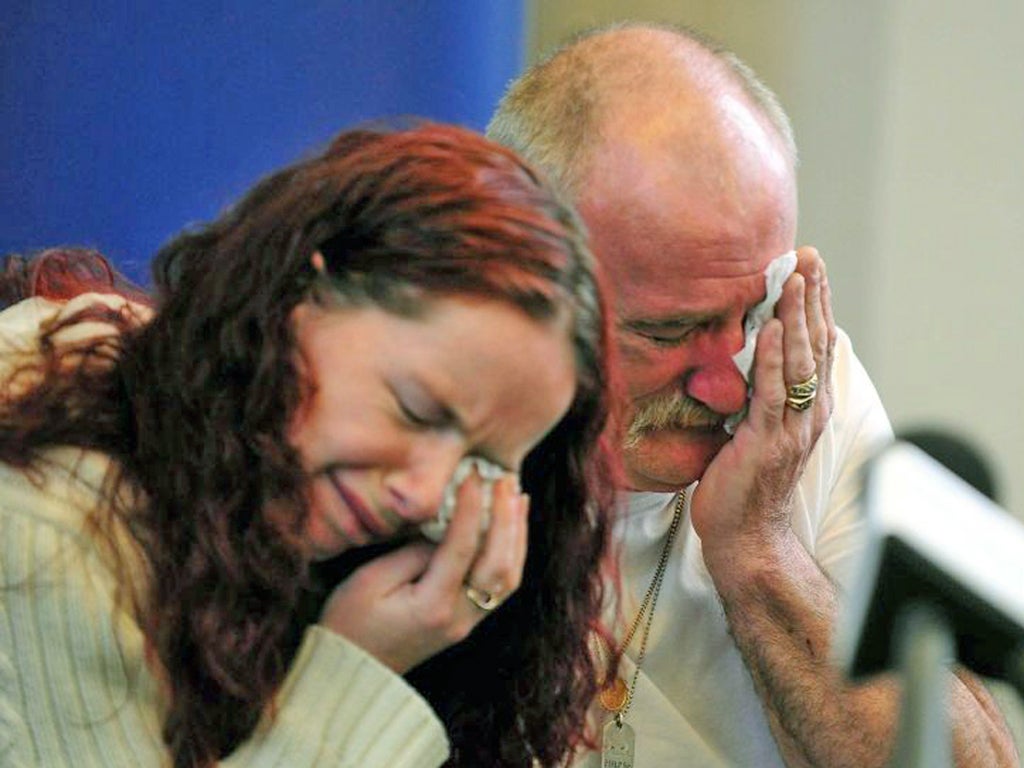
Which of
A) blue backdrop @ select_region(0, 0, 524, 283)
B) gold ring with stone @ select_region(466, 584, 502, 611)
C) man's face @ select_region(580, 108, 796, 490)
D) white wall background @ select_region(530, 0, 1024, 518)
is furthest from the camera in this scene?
white wall background @ select_region(530, 0, 1024, 518)

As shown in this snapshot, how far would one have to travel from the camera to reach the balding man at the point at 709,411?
5.19 ft

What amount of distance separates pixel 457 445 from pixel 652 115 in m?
0.58

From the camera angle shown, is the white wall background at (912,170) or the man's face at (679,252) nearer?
the man's face at (679,252)

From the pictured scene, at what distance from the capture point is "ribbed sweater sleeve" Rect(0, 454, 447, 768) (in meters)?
1.15

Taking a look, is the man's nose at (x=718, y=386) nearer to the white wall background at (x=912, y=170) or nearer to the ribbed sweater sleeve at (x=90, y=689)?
the ribbed sweater sleeve at (x=90, y=689)

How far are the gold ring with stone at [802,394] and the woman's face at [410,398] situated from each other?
20.0 inches

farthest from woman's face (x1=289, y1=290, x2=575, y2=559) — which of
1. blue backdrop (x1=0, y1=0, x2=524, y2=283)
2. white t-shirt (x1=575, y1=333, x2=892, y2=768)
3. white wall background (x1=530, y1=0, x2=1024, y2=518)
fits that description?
white wall background (x1=530, y1=0, x2=1024, y2=518)

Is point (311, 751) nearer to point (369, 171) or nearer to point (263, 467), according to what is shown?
point (263, 467)

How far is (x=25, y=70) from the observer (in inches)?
71.4

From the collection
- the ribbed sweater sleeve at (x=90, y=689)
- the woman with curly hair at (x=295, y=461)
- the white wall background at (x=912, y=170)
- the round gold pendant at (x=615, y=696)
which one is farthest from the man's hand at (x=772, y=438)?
the white wall background at (x=912, y=170)

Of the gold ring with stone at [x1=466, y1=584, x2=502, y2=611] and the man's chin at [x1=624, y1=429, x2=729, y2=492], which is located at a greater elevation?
the gold ring with stone at [x1=466, y1=584, x2=502, y2=611]

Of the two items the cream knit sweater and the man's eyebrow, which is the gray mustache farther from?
the cream knit sweater

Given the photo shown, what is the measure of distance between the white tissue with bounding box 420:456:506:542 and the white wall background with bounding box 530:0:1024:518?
1.50m

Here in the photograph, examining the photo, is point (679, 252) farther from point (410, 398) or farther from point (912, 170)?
point (912, 170)
